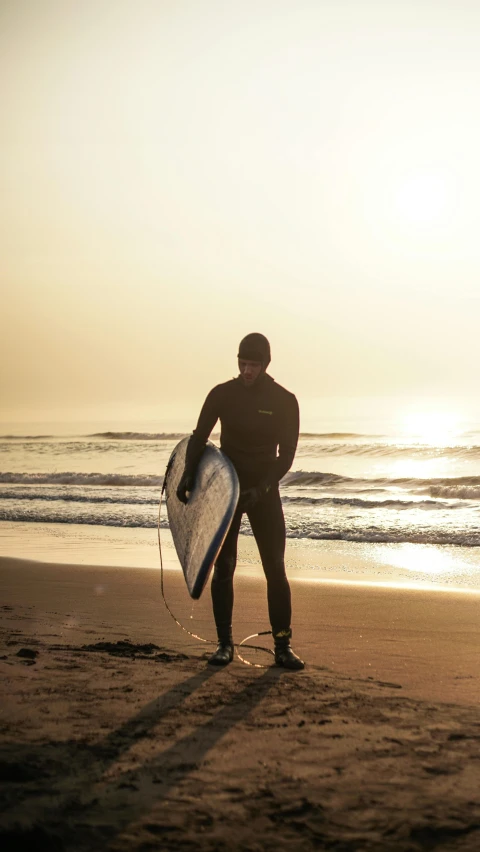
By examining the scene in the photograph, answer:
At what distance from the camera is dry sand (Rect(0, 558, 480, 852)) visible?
250 cm

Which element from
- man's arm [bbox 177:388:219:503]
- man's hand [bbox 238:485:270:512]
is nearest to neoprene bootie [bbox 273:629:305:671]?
man's hand [bbox 238:485:270:512]

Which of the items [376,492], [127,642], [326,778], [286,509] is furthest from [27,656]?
[376,492]

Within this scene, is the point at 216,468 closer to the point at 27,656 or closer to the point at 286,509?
the point at 27,656

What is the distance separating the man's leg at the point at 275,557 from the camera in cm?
462

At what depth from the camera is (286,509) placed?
15.0 metres

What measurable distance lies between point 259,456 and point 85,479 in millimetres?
19542

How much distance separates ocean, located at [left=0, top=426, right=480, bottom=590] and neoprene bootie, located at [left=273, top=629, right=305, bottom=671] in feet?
11.7

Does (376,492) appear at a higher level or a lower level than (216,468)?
lower

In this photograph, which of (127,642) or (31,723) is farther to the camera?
(127,642)

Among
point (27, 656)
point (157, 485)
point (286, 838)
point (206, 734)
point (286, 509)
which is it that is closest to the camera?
point (286, 838)

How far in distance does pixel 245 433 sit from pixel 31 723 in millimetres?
2035

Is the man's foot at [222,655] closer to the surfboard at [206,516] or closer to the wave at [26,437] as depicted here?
the surfboard at [206,516]

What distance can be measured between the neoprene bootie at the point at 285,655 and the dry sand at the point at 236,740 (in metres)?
0.11

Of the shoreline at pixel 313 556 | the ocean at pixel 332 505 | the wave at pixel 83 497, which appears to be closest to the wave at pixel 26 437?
the ocean at pixel 332 505
